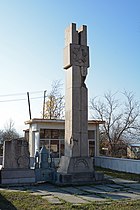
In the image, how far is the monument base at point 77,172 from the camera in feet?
39.3

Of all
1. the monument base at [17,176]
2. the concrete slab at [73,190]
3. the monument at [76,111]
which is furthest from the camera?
the monument at [76,111]

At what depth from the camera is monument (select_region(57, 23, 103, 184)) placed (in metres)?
12.6

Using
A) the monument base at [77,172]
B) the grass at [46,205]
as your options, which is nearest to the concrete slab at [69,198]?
the grass at [46,205]

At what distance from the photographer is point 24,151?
12.4 m

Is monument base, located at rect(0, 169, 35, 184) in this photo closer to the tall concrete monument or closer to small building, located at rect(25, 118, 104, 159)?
the tall concrete monument

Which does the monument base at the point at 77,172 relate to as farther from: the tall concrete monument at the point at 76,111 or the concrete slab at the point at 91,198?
the concrete slab at the point at 91,198

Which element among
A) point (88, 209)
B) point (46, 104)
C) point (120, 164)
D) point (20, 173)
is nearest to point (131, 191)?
point (88, 209)

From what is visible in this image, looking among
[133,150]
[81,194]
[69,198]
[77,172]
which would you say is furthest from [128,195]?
[133,150]

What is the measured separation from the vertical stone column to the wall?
219 inches

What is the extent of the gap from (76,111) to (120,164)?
299 inches

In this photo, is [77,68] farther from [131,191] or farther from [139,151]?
[139,151]

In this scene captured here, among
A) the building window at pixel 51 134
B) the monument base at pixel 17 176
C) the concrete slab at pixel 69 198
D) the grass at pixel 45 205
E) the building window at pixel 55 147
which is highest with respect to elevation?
the building window at pixel 51 134

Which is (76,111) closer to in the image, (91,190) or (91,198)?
(91,190)

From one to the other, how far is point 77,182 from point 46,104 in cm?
2957
